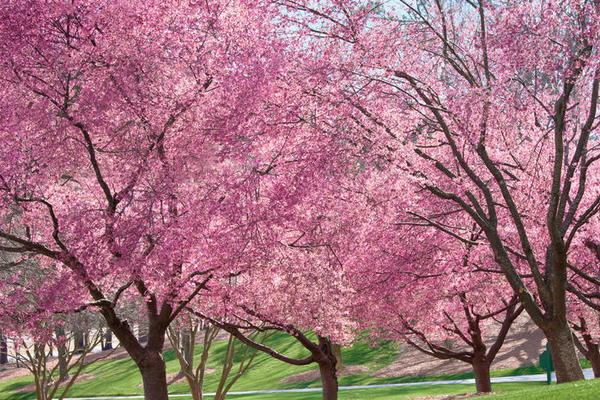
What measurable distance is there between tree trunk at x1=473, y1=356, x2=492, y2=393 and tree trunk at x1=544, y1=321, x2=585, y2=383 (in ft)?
26.6

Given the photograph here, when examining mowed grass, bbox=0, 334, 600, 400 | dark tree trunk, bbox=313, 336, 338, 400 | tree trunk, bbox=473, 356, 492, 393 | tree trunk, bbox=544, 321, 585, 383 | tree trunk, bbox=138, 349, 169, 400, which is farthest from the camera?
mowed grass, bbox=0, 334, 600, 400

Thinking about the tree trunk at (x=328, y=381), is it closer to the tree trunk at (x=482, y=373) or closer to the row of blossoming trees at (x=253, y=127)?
the tree trunk at (x=482, y=373)

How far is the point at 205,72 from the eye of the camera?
10641 mm

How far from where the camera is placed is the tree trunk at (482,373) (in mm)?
17127

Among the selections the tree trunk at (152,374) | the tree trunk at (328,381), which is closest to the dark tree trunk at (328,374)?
the tree trunk at (328,381)

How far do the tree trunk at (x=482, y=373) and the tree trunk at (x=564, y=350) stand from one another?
8.11 meters

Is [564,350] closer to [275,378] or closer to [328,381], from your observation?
[328,381]

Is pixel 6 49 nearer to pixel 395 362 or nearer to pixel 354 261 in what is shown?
pixel 354 261

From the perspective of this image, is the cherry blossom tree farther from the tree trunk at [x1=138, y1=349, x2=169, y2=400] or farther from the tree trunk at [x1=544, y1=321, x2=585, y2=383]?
the tree trunk at [x1=544, y1=321, x2=585, y2=383]

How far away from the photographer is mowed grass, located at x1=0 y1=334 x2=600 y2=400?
26375 millimetres

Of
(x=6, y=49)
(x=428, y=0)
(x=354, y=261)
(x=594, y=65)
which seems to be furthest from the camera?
(x=354, y=261)

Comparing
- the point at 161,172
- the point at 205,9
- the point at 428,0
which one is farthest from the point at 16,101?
the point at 428,0

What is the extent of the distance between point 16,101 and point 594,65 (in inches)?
367

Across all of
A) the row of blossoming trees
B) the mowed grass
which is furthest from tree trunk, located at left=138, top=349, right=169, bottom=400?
the mowed grass
